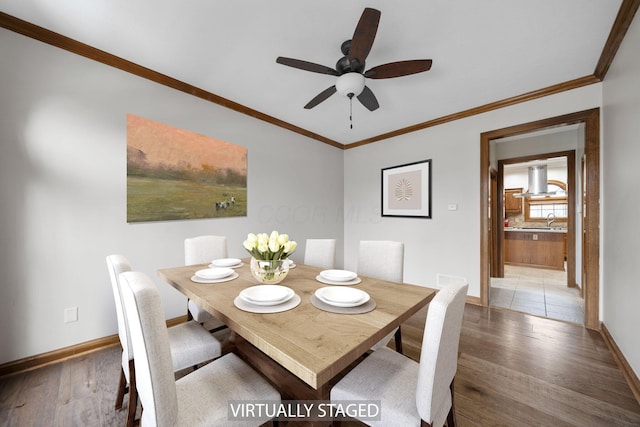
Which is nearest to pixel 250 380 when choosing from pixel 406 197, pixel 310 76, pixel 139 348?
pixel 139 348

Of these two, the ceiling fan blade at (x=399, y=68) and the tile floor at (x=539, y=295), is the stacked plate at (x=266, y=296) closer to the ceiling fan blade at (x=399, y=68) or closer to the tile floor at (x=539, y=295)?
the ceiling fan blade at (x=399, y=68)

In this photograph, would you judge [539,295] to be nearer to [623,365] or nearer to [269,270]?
[623,365]

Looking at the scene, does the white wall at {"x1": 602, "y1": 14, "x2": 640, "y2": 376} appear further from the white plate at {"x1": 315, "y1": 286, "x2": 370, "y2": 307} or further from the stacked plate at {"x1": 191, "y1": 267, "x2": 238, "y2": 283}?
the stacked plate at {"x1": 191, "y1": 267, "x2": 238, "y2": 283}

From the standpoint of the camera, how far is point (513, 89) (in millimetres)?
2570

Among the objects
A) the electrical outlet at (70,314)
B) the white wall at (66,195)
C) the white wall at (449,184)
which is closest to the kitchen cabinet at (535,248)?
the white wall at (449,184)

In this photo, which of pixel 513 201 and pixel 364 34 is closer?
pixel 364 34

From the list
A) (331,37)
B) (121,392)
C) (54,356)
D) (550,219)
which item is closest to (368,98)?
(331,37)

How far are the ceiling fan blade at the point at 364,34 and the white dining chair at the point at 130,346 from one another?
1.72 metres

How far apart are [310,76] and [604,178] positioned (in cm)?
281

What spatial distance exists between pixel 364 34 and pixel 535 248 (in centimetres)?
608

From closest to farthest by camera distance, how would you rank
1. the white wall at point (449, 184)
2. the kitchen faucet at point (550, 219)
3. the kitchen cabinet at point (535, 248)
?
1. the white wall at point (449, 184)
2. the kitchen cabinet at point (535, 248)
3. the kitchen faucet at point (550, 219)

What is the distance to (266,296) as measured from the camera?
1193 millimetres

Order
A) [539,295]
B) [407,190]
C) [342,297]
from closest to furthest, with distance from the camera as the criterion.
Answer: [342,297]
[539,295]
[407,190]

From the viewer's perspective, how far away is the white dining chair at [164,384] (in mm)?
721
